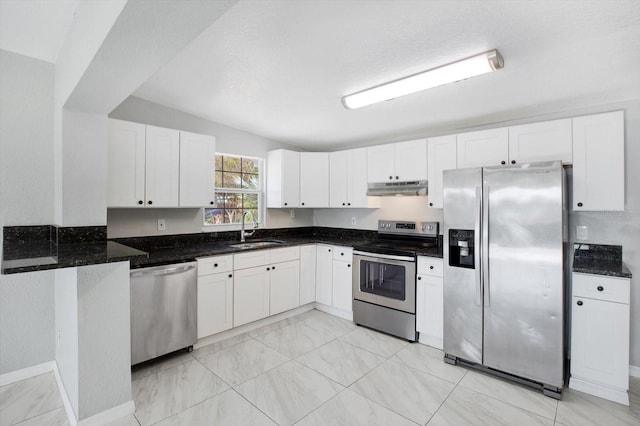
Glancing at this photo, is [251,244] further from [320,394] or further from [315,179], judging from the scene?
[320,394]

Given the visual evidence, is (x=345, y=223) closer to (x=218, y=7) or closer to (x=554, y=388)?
(x=554, y=388)

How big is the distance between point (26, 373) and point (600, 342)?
14.6 feet

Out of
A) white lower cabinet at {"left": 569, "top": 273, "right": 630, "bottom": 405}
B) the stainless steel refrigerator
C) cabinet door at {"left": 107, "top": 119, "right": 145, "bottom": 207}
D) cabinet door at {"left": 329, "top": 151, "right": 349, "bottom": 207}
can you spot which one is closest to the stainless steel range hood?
cabinet door at {"left": 329, "top": 151, "right": 349, "bottom": 207}

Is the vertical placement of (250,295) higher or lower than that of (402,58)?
lower

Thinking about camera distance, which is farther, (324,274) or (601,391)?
(324,274)

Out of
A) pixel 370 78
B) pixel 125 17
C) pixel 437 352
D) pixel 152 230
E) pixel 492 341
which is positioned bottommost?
pixel 437 352

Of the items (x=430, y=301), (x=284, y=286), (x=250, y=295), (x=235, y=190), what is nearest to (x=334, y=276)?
(x=284, y=286)

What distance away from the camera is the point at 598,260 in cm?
265

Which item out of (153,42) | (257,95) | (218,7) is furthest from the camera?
(257,95)

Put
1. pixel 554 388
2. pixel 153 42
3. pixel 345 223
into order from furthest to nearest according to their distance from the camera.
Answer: pixel 345 223 → pixel 554 388 → pixel 153 42

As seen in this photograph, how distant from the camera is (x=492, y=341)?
2.53 meters

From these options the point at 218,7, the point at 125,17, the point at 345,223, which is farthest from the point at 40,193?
the point at 345,223

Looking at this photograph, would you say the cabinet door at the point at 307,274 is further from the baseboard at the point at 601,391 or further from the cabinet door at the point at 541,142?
the baseboard at the point at 601,391

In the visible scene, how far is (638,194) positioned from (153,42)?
12.0 feet
